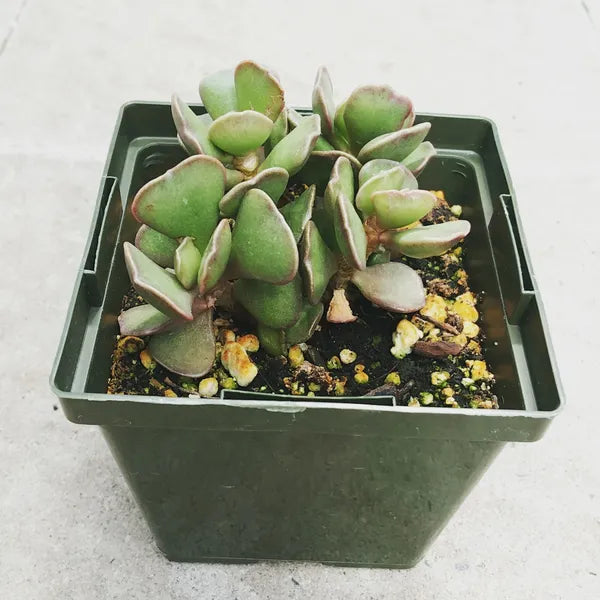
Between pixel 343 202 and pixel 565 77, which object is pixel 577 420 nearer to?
pixel 343 202

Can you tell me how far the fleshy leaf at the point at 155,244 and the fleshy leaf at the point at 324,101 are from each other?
197mm

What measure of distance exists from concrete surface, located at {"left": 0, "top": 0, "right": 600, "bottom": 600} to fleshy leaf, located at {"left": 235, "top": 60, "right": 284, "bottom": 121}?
0.63 meters

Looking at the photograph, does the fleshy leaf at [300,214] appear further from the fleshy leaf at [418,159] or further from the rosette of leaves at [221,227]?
the fleshy leaf at [418,159]

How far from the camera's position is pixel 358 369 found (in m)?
0.83

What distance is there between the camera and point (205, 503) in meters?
0.86

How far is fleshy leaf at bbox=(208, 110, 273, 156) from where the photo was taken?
2.16ft

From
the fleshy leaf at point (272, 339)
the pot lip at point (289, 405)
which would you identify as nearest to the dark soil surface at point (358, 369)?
the fleshy leaf at point (272, 339)

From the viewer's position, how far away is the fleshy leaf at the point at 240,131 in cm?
66

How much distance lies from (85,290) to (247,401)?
0.22 m

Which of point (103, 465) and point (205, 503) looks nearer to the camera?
point (205, 503)

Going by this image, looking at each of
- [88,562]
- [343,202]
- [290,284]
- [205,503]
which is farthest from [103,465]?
[343,202]

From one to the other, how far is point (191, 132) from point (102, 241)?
0.57 ft

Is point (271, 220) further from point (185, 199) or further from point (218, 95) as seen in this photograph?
point (218, 95)

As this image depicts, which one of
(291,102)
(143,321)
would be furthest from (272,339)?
(291,102)
